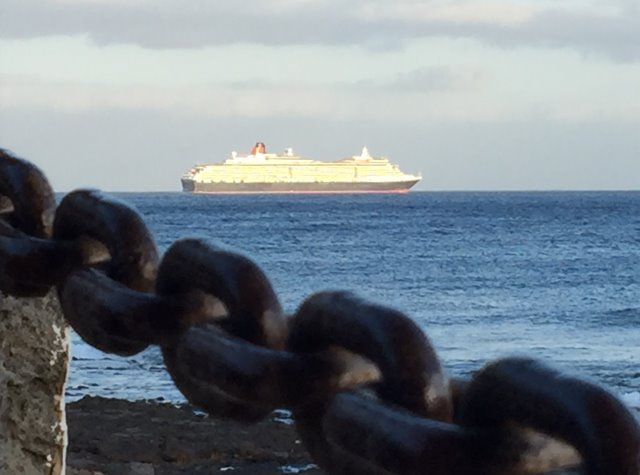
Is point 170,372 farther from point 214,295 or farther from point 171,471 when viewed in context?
point 171,471

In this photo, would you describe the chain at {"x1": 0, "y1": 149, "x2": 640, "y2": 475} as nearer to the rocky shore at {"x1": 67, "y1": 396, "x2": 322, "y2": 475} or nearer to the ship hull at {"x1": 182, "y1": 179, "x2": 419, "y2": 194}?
the rocky shore at {"x1": 67, "y1": 396, "x2": 322, "y2": 475}

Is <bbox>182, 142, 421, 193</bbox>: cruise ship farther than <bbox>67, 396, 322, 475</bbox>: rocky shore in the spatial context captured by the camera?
Yes

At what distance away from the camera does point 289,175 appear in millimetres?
101125

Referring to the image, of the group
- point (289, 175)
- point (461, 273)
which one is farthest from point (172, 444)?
point (289, 175)

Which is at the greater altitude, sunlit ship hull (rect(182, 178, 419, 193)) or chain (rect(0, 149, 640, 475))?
chain (rect(0, 149, 640, 475))

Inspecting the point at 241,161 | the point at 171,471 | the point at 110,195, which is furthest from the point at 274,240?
the point at 110,195

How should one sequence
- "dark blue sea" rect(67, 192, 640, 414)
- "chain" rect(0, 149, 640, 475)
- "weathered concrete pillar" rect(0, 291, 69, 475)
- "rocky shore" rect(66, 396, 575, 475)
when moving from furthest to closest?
"dark blue sea" rect(67, 192, 640, 414) → "rocky shore" rect(66, 396, 575, 475) → "weathered concrete pillar" rect(0, 291, 69, 475) → "chain" rect(0, 149, 640, 475)

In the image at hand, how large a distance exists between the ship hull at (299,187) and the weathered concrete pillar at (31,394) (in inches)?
3883

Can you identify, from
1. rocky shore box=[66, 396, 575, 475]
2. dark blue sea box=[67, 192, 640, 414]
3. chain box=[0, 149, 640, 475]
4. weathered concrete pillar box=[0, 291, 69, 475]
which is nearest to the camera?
chain box=[0, 149, 640, 475]

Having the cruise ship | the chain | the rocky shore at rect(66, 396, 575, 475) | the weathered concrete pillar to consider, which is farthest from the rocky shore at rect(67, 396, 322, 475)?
the cruise ship

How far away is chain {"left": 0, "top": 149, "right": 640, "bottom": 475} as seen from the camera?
100cm

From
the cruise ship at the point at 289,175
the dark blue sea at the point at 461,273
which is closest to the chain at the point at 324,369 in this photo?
the dark blue sea at the point at 461,273

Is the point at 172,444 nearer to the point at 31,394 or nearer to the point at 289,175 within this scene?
the point at 31,394

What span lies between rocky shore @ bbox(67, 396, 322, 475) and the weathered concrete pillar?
9720 millimetres
